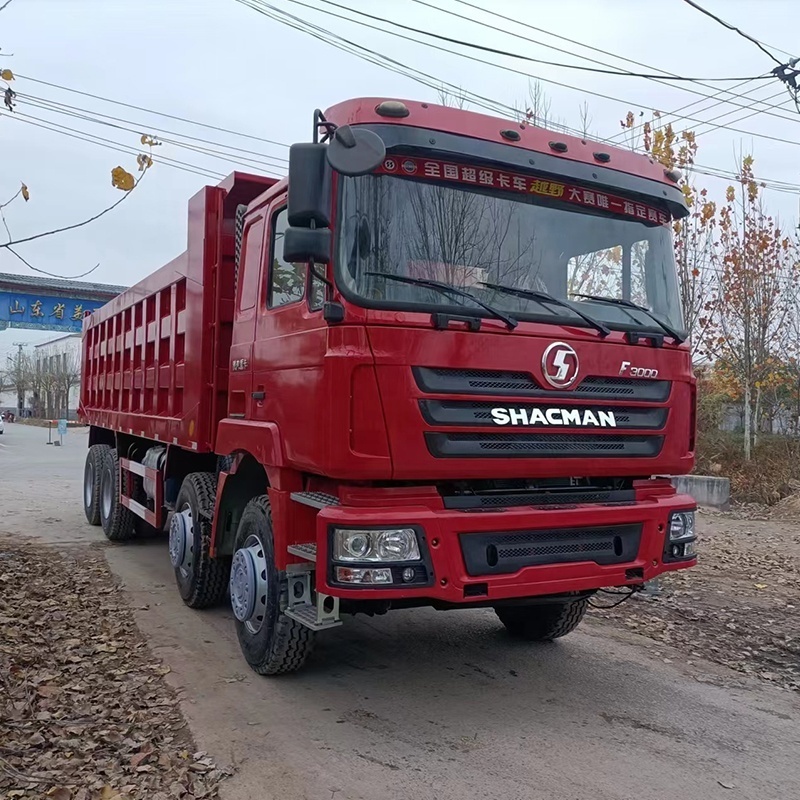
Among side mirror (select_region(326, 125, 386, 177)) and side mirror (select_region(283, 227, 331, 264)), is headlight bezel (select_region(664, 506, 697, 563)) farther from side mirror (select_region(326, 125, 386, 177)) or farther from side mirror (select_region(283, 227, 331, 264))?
side mirror (select_region(326, 125, 386, 177))

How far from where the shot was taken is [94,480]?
32.7 ft

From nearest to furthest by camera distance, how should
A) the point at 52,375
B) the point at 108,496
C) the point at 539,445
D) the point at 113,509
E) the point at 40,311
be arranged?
the point at 539,445 → the point at 113,509 → the point at 108,496 → the point at 40,311 → the point at 52,375

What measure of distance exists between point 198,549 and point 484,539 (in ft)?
9.12

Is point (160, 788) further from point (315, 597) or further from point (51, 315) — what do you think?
point (51, 315)

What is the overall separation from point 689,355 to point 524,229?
48.7 inches

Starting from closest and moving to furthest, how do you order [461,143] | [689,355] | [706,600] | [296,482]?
[461,143], [296,482], [689,355], [706,600]

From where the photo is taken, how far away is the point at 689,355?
4562 millimetres

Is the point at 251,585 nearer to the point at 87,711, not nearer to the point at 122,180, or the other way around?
the point at 87,711

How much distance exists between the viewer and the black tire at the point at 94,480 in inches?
386

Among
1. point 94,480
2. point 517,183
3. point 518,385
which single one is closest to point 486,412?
point 518,385

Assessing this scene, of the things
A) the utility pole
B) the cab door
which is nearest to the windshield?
the cab door

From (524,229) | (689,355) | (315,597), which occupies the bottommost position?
(315,597)

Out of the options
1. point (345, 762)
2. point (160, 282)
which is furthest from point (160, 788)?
point (160, 282)

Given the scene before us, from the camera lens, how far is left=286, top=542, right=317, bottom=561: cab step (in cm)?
391
